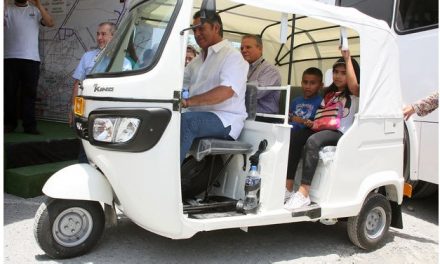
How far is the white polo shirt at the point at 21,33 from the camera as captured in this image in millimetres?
6074

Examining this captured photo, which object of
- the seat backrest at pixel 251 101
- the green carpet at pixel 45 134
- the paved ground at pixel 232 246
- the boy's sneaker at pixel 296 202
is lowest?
the paved ground at pixel 232 246

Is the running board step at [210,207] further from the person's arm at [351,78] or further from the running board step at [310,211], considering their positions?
the person's arm at [351,78]

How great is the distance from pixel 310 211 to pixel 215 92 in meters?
1.29

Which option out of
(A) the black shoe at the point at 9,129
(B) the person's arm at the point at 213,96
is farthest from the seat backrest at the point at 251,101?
(A) the black shoe at the point at 9,129

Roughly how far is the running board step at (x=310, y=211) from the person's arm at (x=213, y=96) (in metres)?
1.11

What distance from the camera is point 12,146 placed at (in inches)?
213

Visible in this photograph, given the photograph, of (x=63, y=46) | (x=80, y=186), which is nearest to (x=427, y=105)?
(x=80, y=186)

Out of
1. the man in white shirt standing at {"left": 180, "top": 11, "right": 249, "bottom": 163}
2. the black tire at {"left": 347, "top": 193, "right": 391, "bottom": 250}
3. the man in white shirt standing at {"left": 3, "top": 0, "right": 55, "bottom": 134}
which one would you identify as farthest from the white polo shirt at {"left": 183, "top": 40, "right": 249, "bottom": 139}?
the man in white shirt standing at {"left": 3, "top": 0, "right": 55, "bottom": 134}

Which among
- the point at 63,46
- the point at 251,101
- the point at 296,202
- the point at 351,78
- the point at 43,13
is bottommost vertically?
the point at 296,202

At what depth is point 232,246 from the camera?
4137mm

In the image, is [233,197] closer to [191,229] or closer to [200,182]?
[200,182]

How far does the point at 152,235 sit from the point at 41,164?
223cm

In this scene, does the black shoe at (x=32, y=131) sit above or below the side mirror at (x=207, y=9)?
below

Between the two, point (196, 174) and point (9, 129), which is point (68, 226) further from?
point (9, 129)
